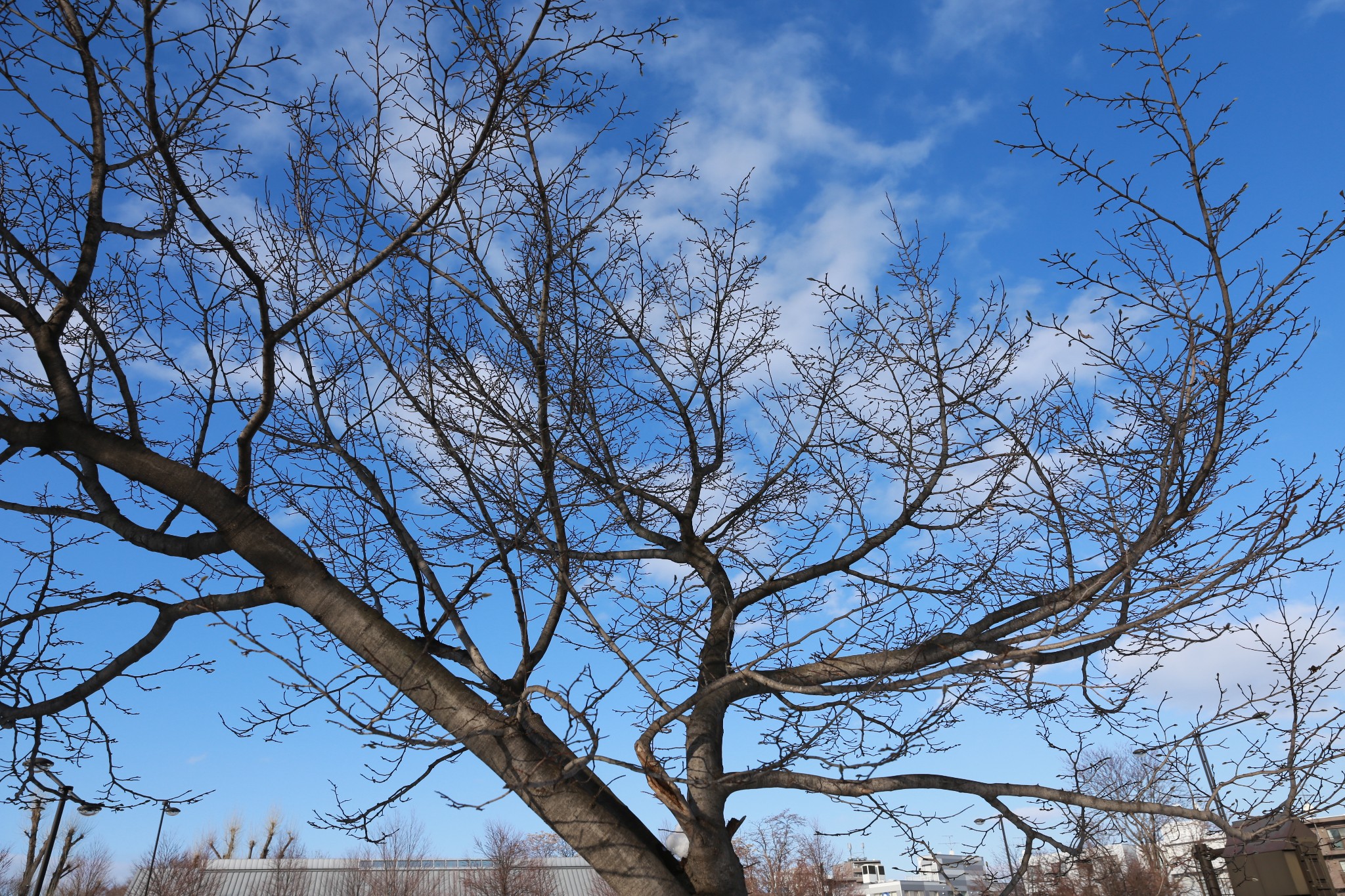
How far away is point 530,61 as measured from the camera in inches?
126

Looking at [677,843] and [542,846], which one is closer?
[677,843]

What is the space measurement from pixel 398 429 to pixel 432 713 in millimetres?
1510

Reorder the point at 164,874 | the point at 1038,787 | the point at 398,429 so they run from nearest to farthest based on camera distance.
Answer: the point at 1038,787, the point at 398,429, the point at 164,874

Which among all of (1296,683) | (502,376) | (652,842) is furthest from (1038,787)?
(502,376)

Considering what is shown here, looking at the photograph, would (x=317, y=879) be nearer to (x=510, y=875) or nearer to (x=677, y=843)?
(x=510, y=875)

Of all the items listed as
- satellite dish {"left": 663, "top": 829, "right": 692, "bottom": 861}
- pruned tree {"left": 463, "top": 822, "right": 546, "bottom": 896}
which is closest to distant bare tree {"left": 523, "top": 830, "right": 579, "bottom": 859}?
pruned tree {"left": 463, "top": 822, "right": 546, "bottom": 896}

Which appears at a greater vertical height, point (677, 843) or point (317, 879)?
point (317, 879)

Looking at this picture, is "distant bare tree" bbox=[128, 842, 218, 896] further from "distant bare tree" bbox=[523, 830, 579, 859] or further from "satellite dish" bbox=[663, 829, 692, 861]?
"satellite dish" bbox=[663, 829, 692, 861]

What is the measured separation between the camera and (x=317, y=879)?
42.1m

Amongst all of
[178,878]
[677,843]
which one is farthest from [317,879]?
[677,843]

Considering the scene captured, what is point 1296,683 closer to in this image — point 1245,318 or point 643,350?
point 1245,318

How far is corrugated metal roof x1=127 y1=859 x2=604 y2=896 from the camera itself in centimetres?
3862

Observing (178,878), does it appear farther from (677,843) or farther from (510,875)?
(677,843)

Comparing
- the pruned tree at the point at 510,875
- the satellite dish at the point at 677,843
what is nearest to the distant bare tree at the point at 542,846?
the pruned tree at the point at 510,875
